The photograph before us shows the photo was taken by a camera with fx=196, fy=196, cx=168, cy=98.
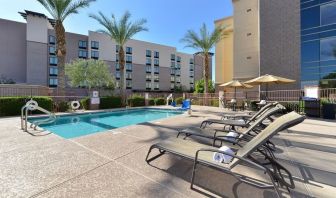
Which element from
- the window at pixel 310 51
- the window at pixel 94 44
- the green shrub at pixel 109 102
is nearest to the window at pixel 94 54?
the window at pixel 94 44

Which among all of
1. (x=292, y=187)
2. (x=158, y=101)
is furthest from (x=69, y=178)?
(x=158, y=101)

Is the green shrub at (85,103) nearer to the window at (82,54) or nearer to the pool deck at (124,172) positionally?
the pool deck at (124,172)

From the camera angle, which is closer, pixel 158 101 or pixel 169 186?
pixel 169 186

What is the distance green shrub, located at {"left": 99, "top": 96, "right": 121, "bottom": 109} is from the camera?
1703 centimetres

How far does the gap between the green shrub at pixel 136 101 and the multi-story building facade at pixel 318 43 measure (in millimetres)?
15059

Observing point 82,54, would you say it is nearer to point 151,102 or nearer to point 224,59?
point 151,102

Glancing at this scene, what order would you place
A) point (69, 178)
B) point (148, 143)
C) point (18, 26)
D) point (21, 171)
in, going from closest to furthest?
point (69, 178)
point (21, 171)
point (148, 143)
point (18, 26)

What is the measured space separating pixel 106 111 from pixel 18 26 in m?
37.1

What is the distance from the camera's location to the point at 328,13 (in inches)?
648

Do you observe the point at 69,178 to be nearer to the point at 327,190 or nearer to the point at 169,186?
the point at 169,186

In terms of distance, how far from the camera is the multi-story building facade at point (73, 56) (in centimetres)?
3778

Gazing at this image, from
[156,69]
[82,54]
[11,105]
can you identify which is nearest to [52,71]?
[82,54]

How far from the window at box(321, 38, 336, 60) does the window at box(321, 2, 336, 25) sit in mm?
1538

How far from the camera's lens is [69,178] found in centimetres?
307
